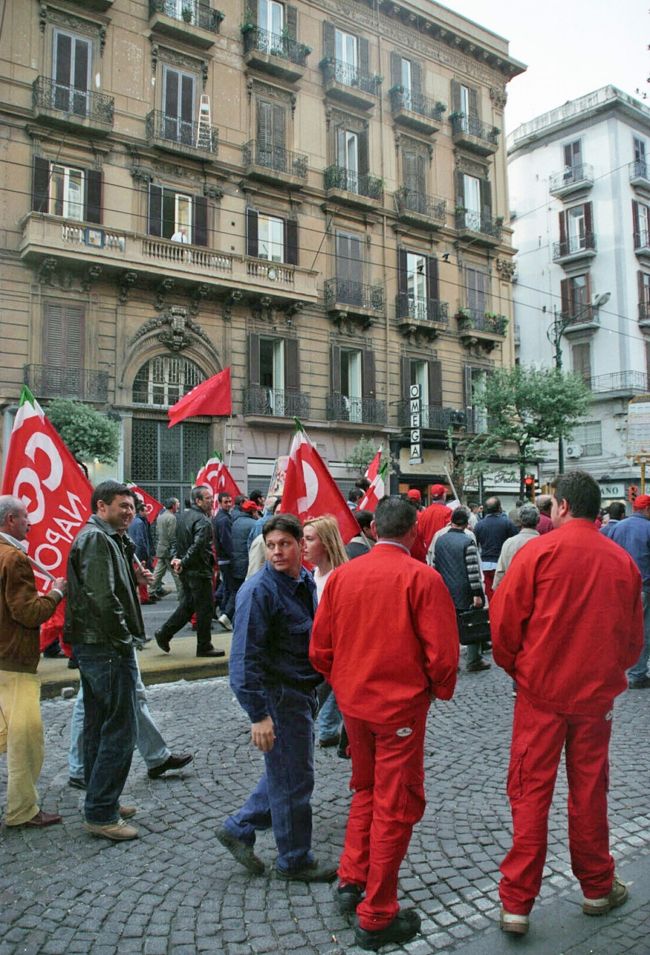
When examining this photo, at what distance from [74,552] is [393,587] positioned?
6.22 ft

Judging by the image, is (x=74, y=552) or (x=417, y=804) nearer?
(x=417, y=804)

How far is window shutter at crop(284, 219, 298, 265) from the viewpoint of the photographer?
2380 centimetres

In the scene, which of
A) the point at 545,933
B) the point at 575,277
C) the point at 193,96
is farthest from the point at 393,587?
the point at 575,277

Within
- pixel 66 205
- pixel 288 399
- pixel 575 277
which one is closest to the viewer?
pixel 66 205

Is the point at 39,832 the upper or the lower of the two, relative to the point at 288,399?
lower

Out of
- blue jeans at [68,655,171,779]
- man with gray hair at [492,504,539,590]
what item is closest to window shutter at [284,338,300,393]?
man with gray hair at [492,504,539,590]

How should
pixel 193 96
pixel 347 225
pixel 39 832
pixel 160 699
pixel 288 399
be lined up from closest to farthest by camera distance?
pixel 39 832 → pixel 160 699 → pixel 193 96 → pixel 288 399 → pixel 347 225

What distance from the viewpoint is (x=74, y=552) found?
12.7 feet

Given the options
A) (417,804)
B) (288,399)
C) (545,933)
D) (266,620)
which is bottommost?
(545,933)

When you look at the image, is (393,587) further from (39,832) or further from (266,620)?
(39,832)

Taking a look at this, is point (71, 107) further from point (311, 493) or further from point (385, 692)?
point (385, 692)

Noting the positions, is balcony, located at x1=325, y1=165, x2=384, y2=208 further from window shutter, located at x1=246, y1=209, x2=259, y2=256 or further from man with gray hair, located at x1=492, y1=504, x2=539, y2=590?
man with gray hair, located at x1=492, y1=504, x2=539, y2=590

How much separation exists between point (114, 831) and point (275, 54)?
996 inches

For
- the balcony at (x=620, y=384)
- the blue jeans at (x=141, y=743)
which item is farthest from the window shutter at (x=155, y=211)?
the balcony at (x=620, y=384)
